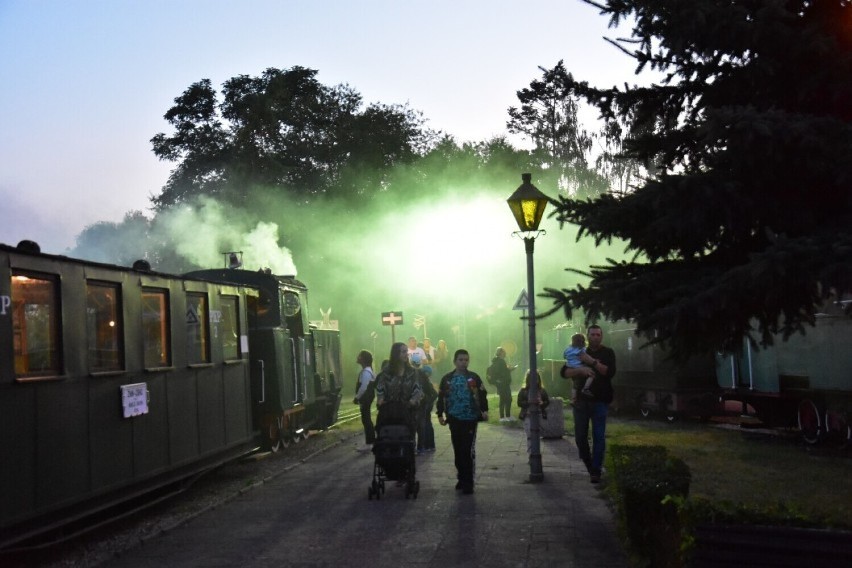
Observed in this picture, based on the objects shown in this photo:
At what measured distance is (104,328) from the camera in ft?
34.3

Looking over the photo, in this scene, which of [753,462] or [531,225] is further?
[753,462]

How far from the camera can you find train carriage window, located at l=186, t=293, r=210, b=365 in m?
13.2

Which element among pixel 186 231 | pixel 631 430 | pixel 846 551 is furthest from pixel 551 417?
pixel 186 231

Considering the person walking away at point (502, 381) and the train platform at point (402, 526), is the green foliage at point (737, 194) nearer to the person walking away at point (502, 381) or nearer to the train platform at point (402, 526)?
the train platform at point (402, 526)

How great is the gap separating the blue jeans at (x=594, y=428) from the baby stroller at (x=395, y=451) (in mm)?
2240

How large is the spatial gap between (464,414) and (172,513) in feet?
12.0

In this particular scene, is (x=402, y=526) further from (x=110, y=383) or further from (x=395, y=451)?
(x=110, y=383)

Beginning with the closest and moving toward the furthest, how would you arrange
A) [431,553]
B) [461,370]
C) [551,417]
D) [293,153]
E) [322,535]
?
[431,553], [322,535], [461,370], [551,417], [293,153]

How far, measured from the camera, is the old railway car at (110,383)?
847 cm

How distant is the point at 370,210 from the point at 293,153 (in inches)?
198

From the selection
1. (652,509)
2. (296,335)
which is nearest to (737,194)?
(652,509)

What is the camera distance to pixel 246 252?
38375 millimetres

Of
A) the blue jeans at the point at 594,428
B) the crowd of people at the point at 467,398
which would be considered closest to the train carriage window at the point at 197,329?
Result: the crowd of people at the point at 467,398

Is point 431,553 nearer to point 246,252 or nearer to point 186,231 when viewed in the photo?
point 246,252
